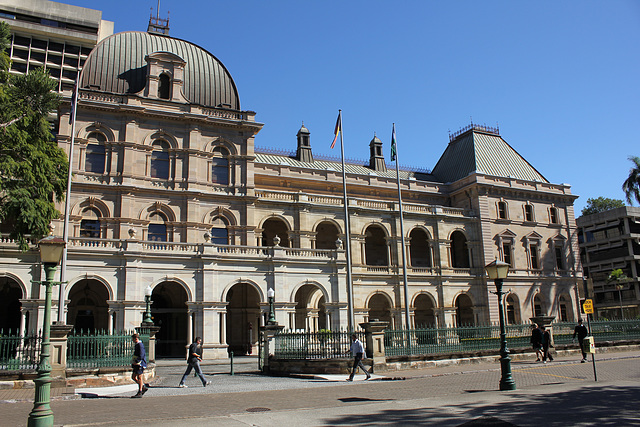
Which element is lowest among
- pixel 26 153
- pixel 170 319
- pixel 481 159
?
pixel 170 319

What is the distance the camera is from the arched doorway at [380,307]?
148ft

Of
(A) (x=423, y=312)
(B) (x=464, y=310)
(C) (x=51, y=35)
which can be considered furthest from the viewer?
(C) (x=51, y=35)

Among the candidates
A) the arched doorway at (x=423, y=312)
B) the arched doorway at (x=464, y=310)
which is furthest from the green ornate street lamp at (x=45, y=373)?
the arched doorway at (x=464, y=310)

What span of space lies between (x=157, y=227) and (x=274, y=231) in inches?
397

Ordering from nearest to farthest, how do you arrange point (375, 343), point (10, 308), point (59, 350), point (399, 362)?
point (59, 350)
point (375, 343)
point (399, 362)
point (10, 308)

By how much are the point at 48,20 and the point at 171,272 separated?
206 feet

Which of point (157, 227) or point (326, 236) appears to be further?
point (326, 236)

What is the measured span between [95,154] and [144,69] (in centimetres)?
772

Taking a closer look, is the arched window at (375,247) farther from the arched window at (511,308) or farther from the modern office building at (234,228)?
the arched window at (511,308)

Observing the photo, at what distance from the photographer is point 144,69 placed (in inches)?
1528

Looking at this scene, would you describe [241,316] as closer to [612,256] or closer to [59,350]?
[59,350]

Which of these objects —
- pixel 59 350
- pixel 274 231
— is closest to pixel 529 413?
pixel 59 350

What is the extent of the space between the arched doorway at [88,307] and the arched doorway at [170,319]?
3.02 m

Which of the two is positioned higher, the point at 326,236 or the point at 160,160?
the point at 160,160
